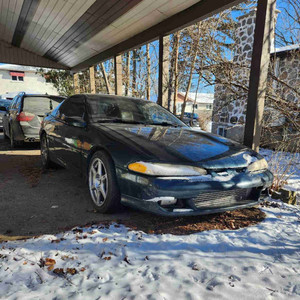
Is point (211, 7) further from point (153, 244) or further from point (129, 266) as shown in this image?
point (129, 266)

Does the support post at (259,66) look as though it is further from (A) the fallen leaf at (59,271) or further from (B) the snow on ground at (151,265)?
(A) the fallen leaf at (59,271)

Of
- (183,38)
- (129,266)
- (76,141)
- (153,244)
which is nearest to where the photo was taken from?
(129,266)

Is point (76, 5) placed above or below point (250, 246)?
above

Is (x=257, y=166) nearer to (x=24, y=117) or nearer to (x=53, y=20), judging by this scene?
(x=24, y=117)

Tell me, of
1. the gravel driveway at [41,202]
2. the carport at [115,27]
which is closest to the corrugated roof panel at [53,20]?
the carport at [115,27]

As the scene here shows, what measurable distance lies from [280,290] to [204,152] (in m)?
1.30

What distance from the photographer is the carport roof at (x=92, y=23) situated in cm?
459

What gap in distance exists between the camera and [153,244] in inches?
81.7

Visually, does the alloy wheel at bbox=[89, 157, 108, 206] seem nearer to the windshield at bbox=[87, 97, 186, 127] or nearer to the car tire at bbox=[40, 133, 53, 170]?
the windshield at bbox=[87, 97, 186, 127]

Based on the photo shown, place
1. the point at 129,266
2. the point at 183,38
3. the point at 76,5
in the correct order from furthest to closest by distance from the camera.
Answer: the point at 183,38 < the point at 76,5 < the point at 129,266

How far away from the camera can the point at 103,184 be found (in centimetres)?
267

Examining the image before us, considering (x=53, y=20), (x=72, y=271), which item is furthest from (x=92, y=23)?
(x=72, y=271)

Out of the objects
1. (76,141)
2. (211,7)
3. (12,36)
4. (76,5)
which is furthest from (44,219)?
(12,36)

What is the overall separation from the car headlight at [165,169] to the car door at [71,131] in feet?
4.07
